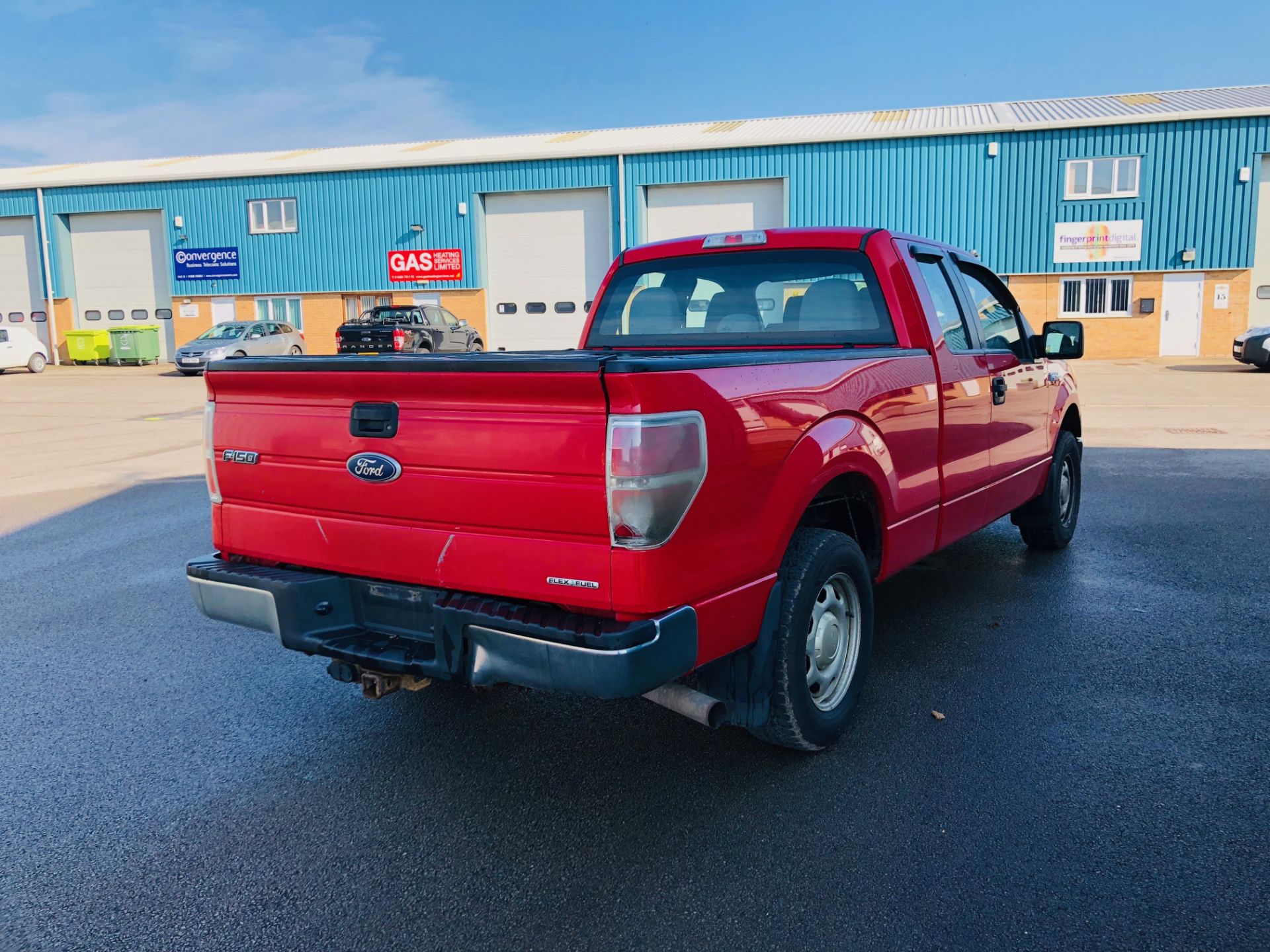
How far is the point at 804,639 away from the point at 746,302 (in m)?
1.89

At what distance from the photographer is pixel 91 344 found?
33.0 m

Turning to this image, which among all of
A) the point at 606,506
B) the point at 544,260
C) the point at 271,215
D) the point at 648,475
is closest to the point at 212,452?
the point at 606,506

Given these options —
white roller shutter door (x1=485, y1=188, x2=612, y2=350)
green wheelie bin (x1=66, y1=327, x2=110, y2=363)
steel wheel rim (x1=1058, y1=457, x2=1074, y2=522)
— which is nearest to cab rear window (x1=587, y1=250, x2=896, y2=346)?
steel wheel rim (x1=1058, y1=457, x2=1074, y2=522)

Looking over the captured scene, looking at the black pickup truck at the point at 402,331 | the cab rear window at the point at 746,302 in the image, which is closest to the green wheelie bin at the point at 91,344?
the black pickup truck at the point at 402,331

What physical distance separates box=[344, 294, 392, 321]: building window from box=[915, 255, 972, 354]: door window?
3249 cm

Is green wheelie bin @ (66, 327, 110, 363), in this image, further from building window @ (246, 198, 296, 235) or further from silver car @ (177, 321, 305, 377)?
silver car @ (177, 321, 305, 377)

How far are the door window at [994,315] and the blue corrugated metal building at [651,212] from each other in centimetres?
2569

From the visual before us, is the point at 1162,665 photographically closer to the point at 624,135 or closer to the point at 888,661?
the point at 888,661

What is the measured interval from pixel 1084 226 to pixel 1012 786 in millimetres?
30809

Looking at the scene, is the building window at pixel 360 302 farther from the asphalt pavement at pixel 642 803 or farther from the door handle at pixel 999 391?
the door handle at pixel 999 391

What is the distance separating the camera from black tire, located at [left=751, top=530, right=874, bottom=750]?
3.27 metres

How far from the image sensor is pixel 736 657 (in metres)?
3.21

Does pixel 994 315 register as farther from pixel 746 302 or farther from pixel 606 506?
pixel 606 506

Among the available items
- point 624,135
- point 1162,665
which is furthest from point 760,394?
point 624,135
